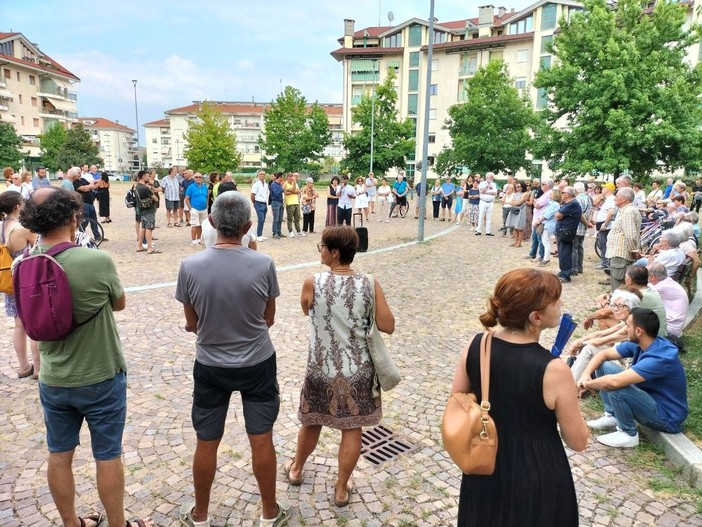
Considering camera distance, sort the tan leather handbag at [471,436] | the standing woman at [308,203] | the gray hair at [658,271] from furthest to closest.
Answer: the standing woman at [308,203] → the gray hair at [658,271] → the tan leather handbag at [471,436]

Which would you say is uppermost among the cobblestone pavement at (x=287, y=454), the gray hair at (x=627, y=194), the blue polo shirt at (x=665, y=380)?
the gray hair at (x=627, y=194)

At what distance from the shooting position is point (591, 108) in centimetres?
2312

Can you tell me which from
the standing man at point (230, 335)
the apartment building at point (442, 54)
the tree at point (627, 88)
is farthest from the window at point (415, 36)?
the standing man at point (230, 335)

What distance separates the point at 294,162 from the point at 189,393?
161 ft

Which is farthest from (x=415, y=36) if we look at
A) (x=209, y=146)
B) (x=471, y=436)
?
(x=471, y=436)

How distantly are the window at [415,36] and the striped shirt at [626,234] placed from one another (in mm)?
59864

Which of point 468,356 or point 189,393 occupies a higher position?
point 468,356

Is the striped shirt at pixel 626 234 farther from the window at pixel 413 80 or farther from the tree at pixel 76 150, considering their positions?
the window at pixel 413 80

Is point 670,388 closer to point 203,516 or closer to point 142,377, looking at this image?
point 203,516

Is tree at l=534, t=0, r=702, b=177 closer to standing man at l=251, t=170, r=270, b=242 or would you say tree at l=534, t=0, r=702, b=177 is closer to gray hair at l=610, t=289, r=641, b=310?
standing man at l=251, t=170, r=270, b=242

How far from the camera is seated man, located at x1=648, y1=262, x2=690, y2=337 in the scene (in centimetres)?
577

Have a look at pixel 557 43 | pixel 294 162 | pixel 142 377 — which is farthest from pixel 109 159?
pixel 142 377

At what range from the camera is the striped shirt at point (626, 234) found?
7.91m

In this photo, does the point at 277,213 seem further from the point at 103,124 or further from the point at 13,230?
the point at 103,124
